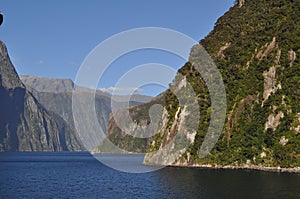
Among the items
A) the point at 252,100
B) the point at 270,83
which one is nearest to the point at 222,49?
the point at 252,100

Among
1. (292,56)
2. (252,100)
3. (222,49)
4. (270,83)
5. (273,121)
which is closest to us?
(273,121)

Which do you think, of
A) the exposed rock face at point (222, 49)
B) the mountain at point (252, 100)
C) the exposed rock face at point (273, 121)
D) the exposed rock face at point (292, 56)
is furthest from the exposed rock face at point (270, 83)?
the exposed rock face at point (222, 49)

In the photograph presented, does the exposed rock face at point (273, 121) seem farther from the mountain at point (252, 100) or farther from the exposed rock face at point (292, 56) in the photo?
the exposed rock face at point (292, 56)

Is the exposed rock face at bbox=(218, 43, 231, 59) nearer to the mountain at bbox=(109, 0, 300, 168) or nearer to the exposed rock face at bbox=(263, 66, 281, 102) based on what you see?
the mountain at bbox=(109, 0, 300, 168)

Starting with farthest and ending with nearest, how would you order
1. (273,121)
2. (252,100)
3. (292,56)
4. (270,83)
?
(252,100) → (270,83) → (292,56) → (273,121)

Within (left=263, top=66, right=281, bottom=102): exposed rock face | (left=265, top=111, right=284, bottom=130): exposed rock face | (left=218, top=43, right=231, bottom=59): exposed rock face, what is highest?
(left=218, top=43, right=231, bottom=59): exposed rock face

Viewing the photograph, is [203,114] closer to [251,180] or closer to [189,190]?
[251,180]

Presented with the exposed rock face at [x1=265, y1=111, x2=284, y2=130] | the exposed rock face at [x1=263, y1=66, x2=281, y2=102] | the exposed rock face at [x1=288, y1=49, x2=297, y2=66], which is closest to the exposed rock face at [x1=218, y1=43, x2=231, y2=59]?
the exposed rock face at [x1=263, y1=66, x2=281, y2=102]

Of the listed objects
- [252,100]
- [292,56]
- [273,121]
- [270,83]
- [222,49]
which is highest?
[222,49]

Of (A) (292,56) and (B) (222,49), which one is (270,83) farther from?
(B) (222,49)

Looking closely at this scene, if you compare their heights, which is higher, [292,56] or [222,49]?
[222,49]
